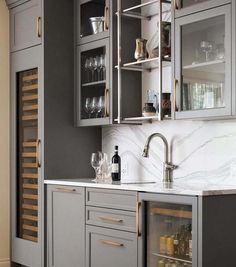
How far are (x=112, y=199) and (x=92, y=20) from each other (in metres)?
1.53

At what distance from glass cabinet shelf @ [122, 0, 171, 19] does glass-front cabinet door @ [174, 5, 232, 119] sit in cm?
51

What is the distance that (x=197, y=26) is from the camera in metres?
3.56

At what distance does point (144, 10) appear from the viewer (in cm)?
435

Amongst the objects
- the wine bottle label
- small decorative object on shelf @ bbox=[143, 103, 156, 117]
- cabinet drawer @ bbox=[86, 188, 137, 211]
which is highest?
small decorative object on shelf @ bbox=[143, 103, 156, 117]

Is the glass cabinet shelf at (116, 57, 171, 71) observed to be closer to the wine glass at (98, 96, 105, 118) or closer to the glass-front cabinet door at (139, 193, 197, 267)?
the wine glass at (98, 96, 105, 118)

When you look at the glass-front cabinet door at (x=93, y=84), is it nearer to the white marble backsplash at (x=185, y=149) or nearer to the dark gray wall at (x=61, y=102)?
the dark gray wall at (x=61, y=102)

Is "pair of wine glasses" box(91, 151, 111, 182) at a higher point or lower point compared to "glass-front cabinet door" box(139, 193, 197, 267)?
higher

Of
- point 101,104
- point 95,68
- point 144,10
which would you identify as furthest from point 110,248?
point 144,10

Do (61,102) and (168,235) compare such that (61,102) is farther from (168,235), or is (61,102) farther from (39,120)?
(168,235)

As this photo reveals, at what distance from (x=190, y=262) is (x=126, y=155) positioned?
1.53m

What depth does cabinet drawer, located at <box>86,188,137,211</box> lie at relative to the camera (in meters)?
3.69

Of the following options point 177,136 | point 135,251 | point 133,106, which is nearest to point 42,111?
point 133,106

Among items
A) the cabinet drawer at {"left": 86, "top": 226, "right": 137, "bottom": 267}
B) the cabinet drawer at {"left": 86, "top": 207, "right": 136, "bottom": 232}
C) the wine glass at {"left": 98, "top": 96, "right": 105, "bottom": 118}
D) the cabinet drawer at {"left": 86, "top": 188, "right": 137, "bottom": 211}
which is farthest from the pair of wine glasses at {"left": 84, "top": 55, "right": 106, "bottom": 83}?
the cabinet drawer at {"left": 86, "top": 226, "right": 137, "bottom": 267}

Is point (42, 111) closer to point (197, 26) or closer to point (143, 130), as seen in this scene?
point (143, 130)
